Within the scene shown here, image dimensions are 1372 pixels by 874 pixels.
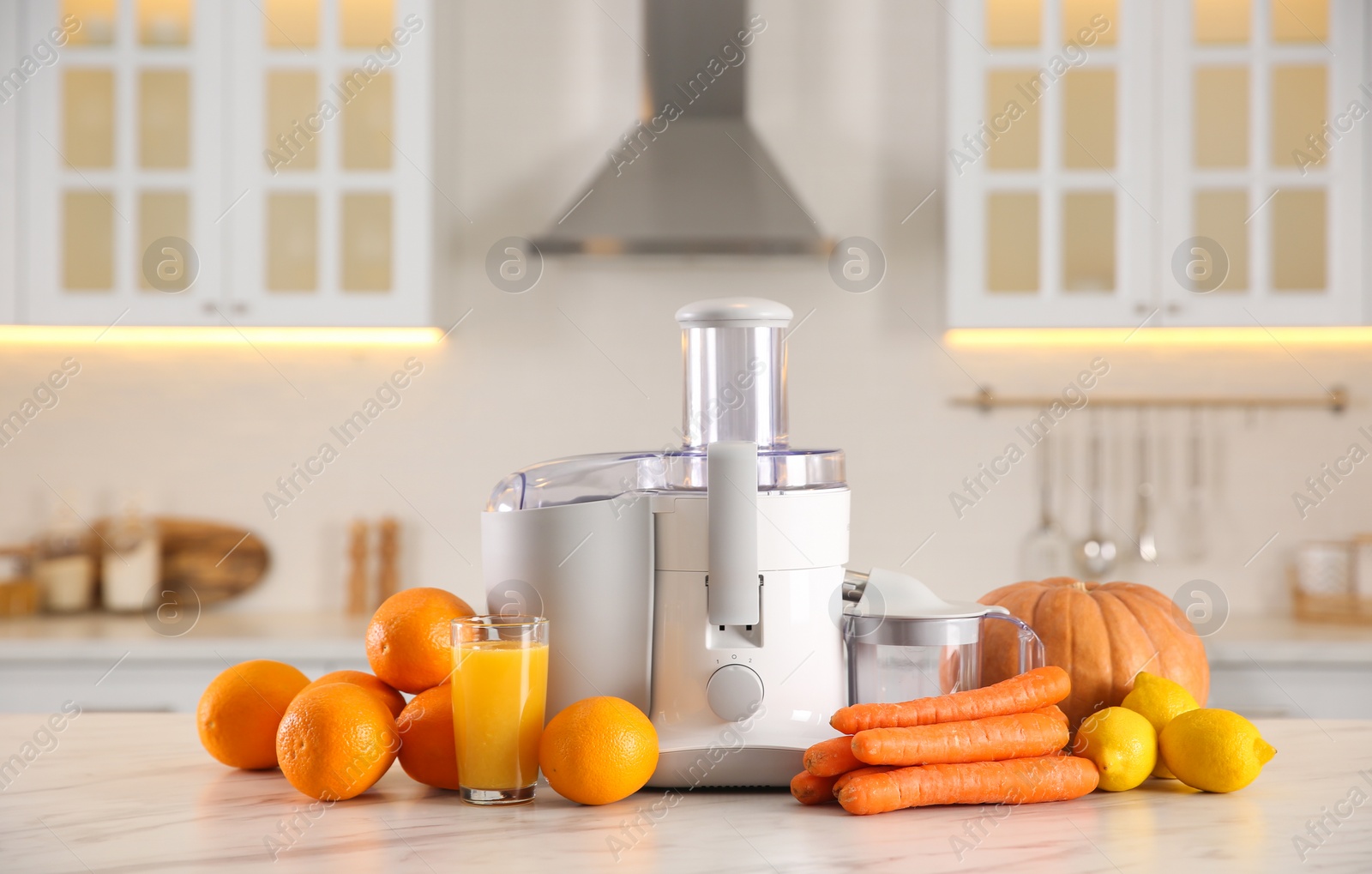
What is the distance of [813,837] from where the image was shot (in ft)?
2.47

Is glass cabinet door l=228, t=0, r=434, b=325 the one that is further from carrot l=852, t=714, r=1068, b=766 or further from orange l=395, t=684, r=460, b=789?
carrot l=852, t=714, r=1068, b=766

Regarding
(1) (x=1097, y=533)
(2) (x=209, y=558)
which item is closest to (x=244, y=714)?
(2) (x=209, y=558)

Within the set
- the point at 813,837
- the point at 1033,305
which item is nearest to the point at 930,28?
the point at 1033,305

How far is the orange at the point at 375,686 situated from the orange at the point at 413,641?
1 cm

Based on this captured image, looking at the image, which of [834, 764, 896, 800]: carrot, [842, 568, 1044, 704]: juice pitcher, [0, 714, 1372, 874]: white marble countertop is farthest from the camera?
[842, 568, 1044, 704]: juice pitcher

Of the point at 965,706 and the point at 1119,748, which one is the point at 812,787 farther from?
the point at 1119,748

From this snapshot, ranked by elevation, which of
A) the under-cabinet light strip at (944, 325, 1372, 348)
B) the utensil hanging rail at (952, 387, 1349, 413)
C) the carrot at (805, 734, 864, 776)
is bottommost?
the carrot at (805, 734, 864, 776)

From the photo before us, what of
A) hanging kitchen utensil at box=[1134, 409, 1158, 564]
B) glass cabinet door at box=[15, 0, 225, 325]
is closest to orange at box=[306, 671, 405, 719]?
glass cabinet door at box=[15, 0, 225, 325]

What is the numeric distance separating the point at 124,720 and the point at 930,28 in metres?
2.31

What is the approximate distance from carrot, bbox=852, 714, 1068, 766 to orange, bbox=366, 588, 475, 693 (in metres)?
0.33

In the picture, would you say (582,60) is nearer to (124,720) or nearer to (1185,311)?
(1185,311)

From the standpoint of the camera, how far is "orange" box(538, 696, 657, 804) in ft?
2.64

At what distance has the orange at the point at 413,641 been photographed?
2.88 ft

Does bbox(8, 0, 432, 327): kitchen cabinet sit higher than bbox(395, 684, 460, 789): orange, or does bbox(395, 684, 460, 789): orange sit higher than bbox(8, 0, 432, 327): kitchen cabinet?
bbox(8, 0, 432, 327): kitchen cabinet
